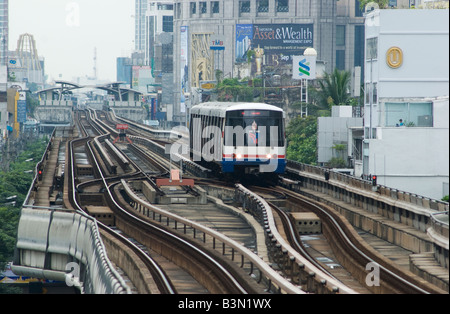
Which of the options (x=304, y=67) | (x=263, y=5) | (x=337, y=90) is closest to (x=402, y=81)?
(x=337, y=90)

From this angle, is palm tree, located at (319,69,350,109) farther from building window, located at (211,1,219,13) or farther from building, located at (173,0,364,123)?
building window, located at (211,1,219,13)

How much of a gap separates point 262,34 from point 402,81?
111312 millimetres

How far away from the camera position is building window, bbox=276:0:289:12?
16021 centimetres

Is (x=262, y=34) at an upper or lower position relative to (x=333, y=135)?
upper

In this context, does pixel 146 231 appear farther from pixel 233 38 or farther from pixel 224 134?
pixel 233 38

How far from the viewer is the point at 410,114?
145ft

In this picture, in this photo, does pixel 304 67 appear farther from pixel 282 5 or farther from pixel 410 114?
pixel 282 5

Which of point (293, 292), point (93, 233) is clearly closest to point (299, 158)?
point (93, 233)

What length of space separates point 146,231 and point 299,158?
42.1m

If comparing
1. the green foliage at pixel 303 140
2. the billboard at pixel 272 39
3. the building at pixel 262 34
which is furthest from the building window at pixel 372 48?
the billboard at pixel 272 39

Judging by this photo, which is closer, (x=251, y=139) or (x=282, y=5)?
(x=251, y=139)

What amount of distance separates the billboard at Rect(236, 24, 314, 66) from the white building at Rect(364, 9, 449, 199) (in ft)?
347

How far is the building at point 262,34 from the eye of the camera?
503ft

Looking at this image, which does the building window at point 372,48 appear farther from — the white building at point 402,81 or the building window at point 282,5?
the building window at point 282,5
